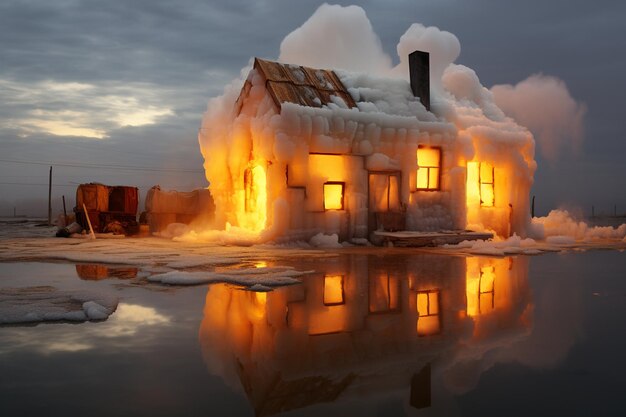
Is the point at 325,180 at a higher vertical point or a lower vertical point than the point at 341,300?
higher

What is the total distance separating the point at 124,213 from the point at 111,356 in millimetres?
21390

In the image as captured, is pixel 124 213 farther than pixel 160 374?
Yes

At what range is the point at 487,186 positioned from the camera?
21.0 m

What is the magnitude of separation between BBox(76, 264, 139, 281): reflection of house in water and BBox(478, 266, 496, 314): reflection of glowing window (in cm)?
574

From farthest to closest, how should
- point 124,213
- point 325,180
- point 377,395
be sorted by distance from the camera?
point 124,213
point 325,180
point 377,395

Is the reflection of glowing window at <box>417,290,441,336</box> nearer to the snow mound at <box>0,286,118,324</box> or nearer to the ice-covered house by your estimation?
the snow mound at <box>0,286,118,324</box>

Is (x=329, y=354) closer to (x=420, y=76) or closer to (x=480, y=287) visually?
(x=480, y=287)

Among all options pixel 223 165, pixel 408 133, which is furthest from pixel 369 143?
pixel 223 165

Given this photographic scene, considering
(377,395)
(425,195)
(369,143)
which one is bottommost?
(377,395)

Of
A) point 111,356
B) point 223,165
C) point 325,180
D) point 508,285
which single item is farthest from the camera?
point 223,165

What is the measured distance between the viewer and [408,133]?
60.1ft

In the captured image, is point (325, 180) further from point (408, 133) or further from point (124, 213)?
point (124, 213)

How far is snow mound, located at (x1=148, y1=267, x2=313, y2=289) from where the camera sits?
7969 mm

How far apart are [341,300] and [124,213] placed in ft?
65.1
